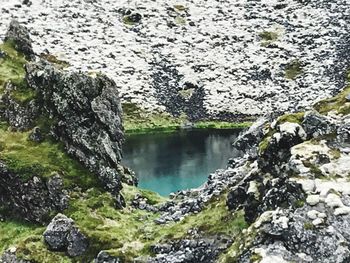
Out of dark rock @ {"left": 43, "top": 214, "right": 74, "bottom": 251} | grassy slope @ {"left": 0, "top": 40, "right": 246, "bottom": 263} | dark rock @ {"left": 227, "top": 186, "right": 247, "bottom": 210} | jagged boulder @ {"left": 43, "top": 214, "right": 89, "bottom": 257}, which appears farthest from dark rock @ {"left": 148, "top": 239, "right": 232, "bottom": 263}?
dark rock @ {"left": 43, "top": 214, "right": 74, "bottom": 251}

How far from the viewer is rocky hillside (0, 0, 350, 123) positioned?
8894 centimetres

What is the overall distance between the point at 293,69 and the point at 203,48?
54.0 feet

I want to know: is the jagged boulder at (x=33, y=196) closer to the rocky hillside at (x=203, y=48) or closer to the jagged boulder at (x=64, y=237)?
the jagged boulder at (x=64, y=237)

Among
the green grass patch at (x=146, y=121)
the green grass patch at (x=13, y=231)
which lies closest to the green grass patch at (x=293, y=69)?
the green grass patch at (x=146, y=121)

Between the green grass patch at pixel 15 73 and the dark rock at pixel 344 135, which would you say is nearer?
the dark rock at pixel 344 135

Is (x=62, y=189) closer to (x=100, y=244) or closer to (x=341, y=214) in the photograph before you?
(x=100, y=244)

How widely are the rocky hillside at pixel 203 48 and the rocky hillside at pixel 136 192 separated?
122 feet

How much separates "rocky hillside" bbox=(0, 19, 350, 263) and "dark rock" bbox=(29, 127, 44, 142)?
0.08 metres

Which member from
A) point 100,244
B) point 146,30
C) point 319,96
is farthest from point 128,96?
point 100,244

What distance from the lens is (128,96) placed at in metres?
89.2

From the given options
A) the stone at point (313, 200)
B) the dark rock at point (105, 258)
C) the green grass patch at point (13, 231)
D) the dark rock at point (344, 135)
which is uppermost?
the dark rock at point (344, 135)

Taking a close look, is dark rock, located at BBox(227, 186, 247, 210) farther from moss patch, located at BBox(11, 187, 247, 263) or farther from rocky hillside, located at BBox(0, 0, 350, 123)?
rocky hillside, located at BBox(0, 0, 350, 123)

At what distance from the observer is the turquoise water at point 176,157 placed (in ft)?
195

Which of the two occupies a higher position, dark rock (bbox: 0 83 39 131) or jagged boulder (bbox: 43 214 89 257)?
dark rock (bbox: 0 83 39 131)
